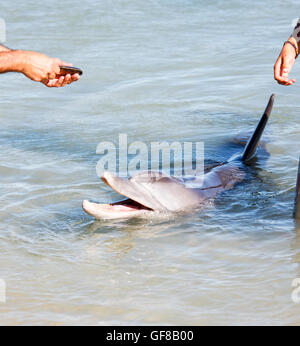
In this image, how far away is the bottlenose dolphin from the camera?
15.1ft

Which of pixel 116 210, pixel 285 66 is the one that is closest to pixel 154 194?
pixel 116 210

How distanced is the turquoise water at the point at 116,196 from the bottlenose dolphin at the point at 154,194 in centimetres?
→ 10

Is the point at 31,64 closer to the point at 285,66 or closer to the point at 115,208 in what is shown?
the point at 115,208

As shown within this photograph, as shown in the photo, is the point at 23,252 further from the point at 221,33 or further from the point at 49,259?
the point at 221,33

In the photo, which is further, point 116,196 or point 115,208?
point 116,196

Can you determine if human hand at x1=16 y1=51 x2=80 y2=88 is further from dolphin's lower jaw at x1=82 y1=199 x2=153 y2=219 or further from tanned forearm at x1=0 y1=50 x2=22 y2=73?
dolphin's lower jaw at x1=82 y1=199 x2=153 y2=219

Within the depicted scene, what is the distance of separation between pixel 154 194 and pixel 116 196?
0.66 m

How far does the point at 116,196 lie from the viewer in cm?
536

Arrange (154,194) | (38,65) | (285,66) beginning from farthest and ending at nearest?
(154,194)
(285,66)
(38,65)

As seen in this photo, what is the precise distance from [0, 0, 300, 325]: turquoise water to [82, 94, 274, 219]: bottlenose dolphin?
100mm

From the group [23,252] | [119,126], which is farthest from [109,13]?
[23,252]

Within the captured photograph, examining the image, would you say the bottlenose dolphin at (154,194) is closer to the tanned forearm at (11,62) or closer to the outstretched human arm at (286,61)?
the tanned forearm at (11,62)

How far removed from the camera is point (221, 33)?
11352 millimetres

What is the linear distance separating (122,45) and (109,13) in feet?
7.95
